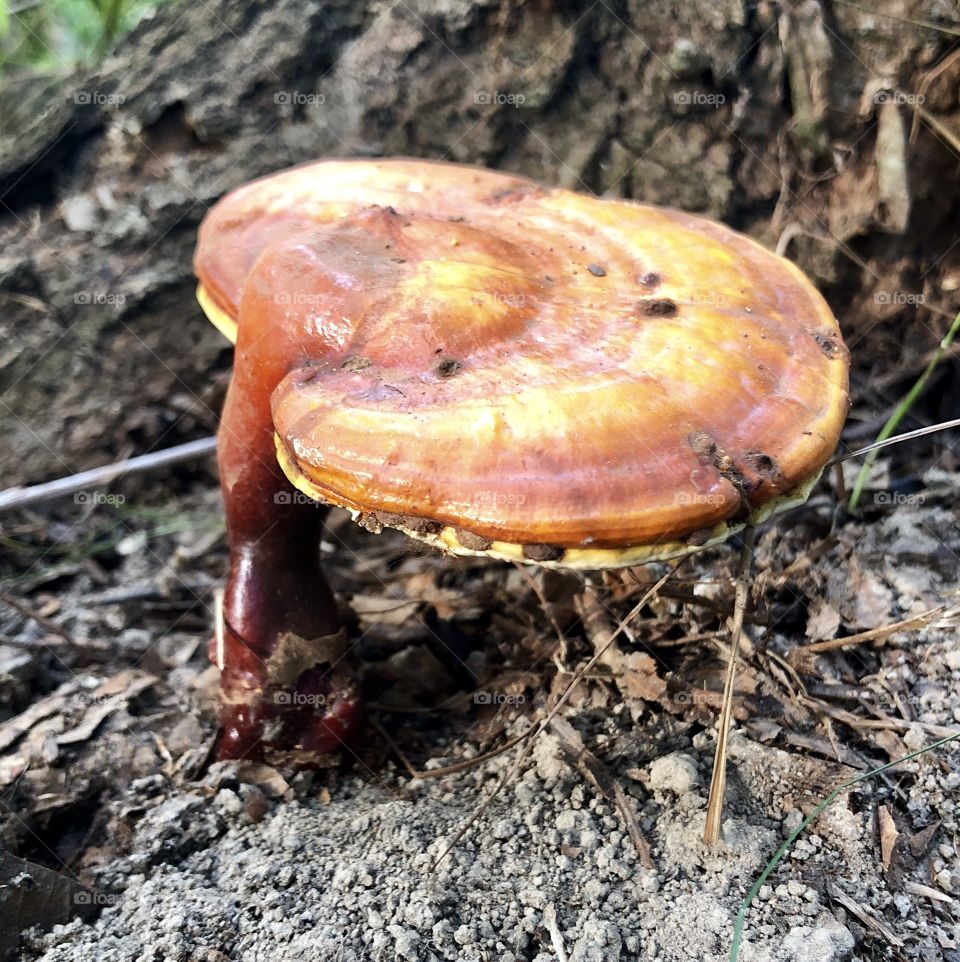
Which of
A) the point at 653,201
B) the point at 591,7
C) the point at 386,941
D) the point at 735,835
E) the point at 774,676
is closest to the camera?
the point at 386,941

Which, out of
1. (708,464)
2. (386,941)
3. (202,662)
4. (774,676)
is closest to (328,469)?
(708,464)

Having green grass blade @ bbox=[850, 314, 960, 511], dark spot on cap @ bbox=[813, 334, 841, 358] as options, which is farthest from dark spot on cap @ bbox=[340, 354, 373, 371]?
green grass blade @ bbox=[850, 314, 960, 511]

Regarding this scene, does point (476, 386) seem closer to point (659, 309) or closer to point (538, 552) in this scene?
point (538, 552)

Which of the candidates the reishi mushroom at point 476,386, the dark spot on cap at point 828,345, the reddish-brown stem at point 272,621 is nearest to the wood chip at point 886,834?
the reishi mushroom at point 476,386

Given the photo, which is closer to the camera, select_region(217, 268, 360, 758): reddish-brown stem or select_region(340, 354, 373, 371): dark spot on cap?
select_region(340, 354, 373, 371): dark spot on cap

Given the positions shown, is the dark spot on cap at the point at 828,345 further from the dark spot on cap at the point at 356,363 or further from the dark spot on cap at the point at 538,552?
the dark spot on cap at the point at 356,363

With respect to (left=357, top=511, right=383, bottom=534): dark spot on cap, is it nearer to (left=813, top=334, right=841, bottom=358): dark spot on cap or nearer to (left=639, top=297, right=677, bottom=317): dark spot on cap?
(left=639, top=297, right=677, bottom=317): dark spot on cap

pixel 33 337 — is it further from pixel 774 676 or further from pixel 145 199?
pixel 774 676

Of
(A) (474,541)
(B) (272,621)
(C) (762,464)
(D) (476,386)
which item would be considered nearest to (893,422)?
(C) (762,464)
